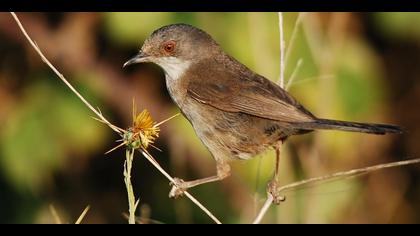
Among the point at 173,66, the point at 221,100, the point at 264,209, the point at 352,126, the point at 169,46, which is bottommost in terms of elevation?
the point at 264,209

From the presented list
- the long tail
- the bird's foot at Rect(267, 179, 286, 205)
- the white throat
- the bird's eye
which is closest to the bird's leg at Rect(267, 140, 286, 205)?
the bird's foot at Rect(267, 179, 286, 205)

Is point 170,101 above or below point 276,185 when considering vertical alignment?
above

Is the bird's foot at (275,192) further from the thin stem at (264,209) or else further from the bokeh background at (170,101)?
the bokeh background at (170,101)

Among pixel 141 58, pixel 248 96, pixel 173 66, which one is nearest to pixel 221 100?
pixel 248 96

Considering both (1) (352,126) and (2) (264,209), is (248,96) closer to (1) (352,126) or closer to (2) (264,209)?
(1) (352,126)

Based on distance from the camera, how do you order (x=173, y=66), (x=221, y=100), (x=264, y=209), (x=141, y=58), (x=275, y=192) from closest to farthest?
(x=264, y=209)
(x=275, y=192)
(x=221, y=100)
(x=141, y=58)
(x=173, y=66)

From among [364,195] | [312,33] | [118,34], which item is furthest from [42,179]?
[364,195]

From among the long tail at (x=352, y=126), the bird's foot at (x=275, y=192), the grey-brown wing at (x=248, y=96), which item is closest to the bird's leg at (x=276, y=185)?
the bird's foot at (x=275, y=192)

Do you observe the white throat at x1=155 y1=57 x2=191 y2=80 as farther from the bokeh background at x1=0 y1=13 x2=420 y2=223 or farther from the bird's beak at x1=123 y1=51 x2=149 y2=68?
the bokeh background at x1=0 y1=13 x2=420 y2=223

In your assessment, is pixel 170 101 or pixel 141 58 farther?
pixel 170 101
